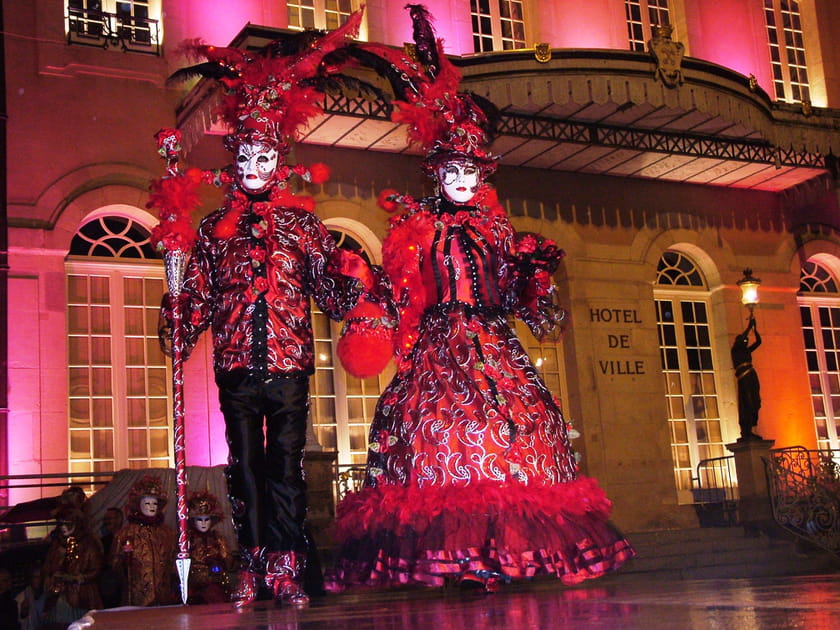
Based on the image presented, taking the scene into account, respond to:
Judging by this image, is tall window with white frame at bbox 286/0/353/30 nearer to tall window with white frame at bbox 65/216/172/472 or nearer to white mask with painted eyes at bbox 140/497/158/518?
tall window with white frame at bbox 65/216/172/472

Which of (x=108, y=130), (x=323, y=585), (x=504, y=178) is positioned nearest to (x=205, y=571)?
(x=323, y=585)

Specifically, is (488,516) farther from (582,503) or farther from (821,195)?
(821,195)

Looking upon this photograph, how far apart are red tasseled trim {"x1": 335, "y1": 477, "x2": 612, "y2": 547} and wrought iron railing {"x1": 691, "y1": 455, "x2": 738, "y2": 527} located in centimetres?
1015

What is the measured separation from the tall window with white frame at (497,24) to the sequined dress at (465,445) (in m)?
9.40

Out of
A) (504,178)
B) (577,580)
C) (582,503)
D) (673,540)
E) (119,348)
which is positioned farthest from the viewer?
(504,178)

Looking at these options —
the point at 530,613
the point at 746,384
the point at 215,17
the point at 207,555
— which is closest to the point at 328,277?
the point at 530,613

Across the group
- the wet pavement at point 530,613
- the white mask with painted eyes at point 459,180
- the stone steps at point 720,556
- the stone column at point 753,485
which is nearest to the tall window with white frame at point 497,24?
the stone column at point 753,485

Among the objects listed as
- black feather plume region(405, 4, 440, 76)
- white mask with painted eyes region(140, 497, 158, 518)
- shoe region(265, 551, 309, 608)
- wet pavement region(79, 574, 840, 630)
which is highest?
black feather plume region(405, 4, 440, 76)

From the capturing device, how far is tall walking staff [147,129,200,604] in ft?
18.1

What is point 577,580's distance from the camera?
17.0 ft

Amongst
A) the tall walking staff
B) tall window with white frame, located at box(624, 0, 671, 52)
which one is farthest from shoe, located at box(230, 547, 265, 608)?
tall window with white frame, located at box(624, 0, 671, 52)

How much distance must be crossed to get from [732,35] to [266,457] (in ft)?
44.2

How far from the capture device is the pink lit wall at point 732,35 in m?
16.6

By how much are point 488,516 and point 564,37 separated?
11480 millimetres
